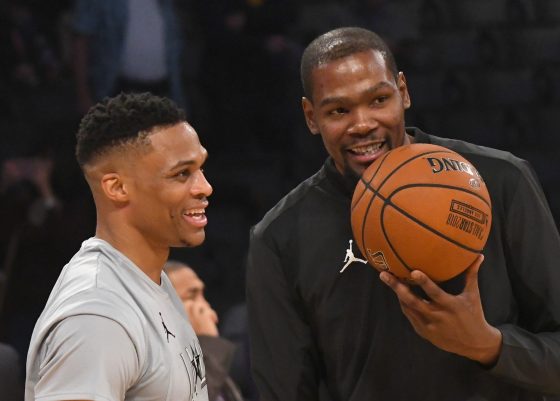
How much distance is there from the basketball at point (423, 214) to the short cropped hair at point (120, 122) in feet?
1.51

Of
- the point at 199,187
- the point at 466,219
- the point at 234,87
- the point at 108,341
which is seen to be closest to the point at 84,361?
the point at 108,341

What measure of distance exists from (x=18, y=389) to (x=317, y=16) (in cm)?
452

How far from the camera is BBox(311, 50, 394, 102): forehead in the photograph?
2.40 meters

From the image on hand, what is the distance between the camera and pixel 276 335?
255 cm

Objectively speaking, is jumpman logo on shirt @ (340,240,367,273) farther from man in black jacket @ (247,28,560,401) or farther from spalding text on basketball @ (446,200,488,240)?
spalding text on basketball @ (446,200,488,240)

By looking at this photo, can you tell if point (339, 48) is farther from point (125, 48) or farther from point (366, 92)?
point (125, 48)

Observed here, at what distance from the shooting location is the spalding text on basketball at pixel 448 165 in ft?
7.41

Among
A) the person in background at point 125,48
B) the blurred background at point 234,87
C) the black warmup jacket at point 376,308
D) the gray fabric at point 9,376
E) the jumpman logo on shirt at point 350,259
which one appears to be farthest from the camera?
the person in background at point 125,48

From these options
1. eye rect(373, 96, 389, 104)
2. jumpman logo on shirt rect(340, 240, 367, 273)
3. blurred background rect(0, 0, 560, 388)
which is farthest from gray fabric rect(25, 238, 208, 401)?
blurred background rect(0, 0, 560, 388)

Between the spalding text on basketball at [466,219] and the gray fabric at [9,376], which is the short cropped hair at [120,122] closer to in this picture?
the spalding text on basketball at [466,219]

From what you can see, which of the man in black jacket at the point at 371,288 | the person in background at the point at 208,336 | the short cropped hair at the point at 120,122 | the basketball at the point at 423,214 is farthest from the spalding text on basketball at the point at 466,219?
the person in background at the point at 208,336

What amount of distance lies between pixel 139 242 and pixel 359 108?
0.56 m

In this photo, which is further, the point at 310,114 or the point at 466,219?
the point at 310,114

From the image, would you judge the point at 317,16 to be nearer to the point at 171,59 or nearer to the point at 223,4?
the point at 223,4
